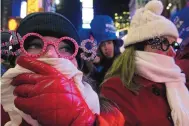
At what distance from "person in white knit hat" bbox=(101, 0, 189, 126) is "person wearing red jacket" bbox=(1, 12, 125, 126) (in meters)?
0.77

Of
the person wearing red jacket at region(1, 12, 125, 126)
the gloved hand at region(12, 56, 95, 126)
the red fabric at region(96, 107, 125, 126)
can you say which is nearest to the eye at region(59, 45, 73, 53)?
the person wearing red jacket at region(1, 12, 125, 126)

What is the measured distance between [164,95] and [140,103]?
25cm

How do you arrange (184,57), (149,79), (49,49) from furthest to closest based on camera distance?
(184,57), (149,79), (49,49)

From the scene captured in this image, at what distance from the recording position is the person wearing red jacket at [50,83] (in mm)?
1311

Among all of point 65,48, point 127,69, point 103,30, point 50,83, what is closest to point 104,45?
point 103,30

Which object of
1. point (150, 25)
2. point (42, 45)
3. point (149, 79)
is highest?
point (150, 25)

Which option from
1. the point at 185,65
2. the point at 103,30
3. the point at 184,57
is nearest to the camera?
the point at 185,65

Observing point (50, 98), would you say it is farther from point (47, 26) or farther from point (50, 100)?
point (47, 26)

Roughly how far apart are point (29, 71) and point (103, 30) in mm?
2862

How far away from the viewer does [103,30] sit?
4.22 meters

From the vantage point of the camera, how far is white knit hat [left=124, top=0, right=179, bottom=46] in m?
2.71

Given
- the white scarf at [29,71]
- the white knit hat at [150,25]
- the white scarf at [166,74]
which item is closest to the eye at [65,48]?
the white scarf at [29,71]

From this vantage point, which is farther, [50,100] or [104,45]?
[104,45]

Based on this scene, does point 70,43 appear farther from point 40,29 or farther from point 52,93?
point 52,93
